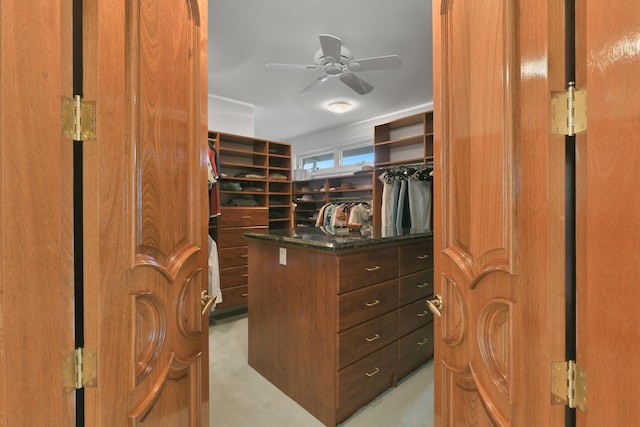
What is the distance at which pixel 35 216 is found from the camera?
0.55 m

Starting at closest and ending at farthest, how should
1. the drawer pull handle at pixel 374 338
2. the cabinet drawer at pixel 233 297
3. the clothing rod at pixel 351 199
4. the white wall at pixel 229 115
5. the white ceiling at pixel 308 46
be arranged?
1. the drawer pull handle at pixel 374 338
2. the white ceiling at pixel 308 46
3. the cabinet drawer at pixel 233 297
4. the white wall at pixel 229 115
5. the clothing rod at pixel 351 199

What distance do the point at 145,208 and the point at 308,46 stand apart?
9.19 feet

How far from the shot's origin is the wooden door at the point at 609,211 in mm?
464

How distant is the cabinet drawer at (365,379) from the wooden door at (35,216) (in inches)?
58.1

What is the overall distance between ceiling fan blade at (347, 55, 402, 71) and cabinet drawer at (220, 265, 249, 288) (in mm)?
2617

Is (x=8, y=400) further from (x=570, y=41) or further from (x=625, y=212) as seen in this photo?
(x=570, y=41)

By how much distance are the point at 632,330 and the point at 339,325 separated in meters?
1.40

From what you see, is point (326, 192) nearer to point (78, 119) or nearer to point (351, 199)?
point (351, 199)

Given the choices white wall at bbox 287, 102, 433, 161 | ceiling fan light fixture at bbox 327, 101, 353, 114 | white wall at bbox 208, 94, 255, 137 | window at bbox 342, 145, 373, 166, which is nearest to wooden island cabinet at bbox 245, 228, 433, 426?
ceiling fan light fixture at bbox 327, 101, 353, 114

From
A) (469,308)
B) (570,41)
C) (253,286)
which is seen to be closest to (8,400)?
(469,308)

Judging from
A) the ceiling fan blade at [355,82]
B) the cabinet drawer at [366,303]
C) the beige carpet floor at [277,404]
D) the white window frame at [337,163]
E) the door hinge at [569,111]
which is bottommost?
the beige carpet floor at [277,404]

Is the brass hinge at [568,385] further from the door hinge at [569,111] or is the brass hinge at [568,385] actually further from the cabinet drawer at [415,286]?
the cabinet drawer at [415,286]

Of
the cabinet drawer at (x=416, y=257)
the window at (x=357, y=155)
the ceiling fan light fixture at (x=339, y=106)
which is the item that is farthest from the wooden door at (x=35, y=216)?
the window at (x=357, y=155)

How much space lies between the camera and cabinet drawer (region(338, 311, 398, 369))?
5.72 ft
